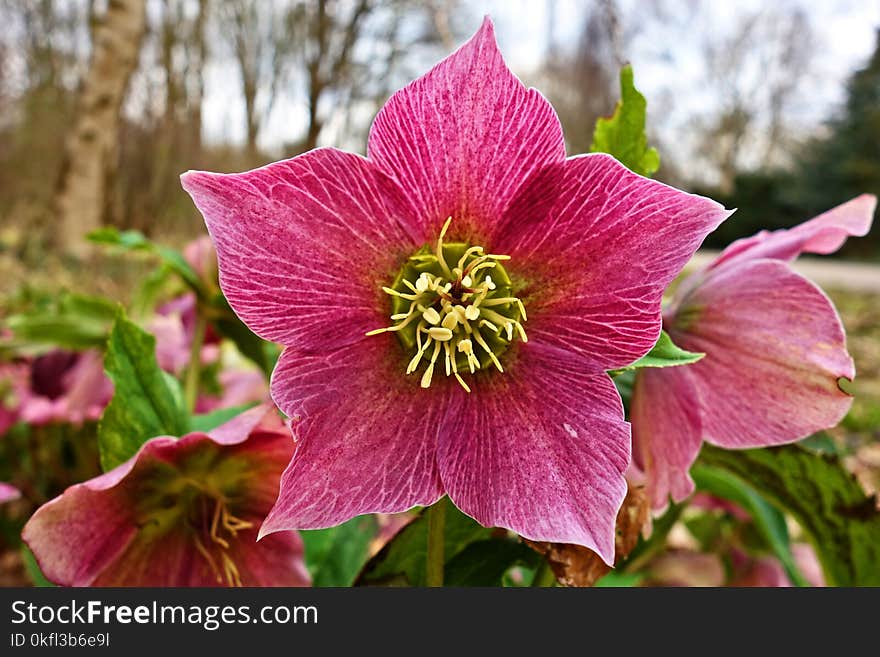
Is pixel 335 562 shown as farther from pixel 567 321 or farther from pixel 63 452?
pixel 63 452

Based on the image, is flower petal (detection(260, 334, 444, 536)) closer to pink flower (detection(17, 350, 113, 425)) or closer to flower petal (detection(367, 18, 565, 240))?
flower petal (detection(367, 18, 565, 240))

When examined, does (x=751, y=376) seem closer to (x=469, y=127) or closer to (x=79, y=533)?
(x=469, y=127)

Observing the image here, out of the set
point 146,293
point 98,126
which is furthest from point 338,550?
point 98,126

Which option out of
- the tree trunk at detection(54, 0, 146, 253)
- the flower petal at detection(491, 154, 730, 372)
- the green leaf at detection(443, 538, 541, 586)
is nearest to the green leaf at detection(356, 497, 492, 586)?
the green leaf at detection(443, 538, 541, 586)

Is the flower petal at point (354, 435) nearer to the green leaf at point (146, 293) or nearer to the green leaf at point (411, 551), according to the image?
the green leaf at point (411, 551)

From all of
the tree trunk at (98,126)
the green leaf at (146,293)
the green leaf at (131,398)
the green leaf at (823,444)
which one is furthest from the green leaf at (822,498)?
the tree trunk at (98,126)

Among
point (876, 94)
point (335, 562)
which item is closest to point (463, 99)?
point (335, 562)
